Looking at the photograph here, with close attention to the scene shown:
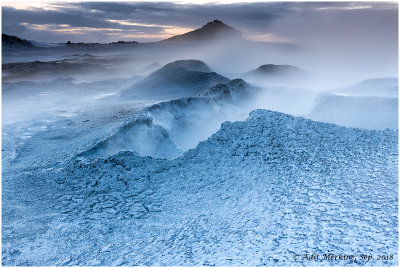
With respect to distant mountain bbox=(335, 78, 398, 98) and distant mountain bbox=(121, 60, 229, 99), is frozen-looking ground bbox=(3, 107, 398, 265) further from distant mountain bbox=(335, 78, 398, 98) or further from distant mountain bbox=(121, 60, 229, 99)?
distant mountain bbox=(121, 60, 229, 99)

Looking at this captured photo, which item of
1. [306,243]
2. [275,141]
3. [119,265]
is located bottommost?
[119,265]

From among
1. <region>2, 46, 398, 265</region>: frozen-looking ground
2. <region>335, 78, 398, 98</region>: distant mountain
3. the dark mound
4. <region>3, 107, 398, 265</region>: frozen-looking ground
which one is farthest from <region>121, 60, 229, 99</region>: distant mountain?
<region>3, 107, 398, 265</region>: frozen-looking ground

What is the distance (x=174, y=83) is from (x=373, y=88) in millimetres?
6913

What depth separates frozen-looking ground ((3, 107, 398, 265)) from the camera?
3104 millimetres

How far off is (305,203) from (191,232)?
1241mm

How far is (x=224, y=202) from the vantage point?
3.92 m

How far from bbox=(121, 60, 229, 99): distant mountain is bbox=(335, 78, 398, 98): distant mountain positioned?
4132mm

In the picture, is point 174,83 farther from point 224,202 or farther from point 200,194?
point 224,202

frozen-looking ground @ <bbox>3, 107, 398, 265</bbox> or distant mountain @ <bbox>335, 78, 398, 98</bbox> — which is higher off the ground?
distant mountain @ <bbox>335, 78, 398, 98</bbox>

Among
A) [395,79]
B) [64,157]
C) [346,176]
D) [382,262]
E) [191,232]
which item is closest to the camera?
[382,262]

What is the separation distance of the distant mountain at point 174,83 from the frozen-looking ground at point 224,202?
23.7 feet

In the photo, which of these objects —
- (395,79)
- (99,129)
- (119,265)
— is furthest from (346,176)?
(395,79)

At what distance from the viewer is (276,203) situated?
12.3 ft

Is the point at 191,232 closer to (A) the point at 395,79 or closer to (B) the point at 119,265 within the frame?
(B) the point at 119,265
